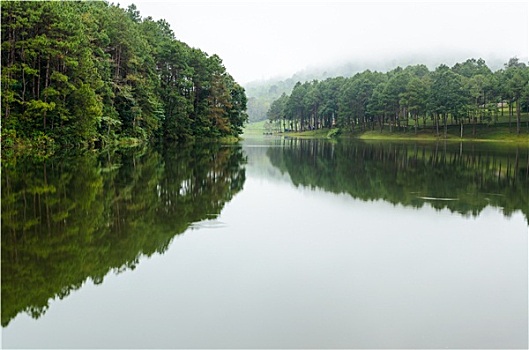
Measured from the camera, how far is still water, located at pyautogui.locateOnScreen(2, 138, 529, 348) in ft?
19.6

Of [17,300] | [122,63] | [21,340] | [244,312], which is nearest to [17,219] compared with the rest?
[17,300]

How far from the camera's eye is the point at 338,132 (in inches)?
4198

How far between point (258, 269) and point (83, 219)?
5271mm

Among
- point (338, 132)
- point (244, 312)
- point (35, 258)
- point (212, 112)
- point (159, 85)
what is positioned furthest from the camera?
point (338, 132)

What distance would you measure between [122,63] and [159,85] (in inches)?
389

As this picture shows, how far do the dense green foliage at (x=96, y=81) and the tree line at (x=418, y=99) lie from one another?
33.2 meters

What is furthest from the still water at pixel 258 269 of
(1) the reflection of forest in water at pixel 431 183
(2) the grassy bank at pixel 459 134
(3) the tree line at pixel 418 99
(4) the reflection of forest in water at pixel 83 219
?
(3) the tree line at pixel 418 99

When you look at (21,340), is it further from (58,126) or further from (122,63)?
(122,63)

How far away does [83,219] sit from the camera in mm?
11688

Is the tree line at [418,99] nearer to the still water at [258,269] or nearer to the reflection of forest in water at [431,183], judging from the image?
the reflection of forest in water at [431,183]

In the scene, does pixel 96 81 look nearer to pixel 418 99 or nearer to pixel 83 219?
pixel 83 219

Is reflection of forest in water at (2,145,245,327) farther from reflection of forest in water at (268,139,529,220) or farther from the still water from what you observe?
reflection of forest in water at (268,139,529,220)

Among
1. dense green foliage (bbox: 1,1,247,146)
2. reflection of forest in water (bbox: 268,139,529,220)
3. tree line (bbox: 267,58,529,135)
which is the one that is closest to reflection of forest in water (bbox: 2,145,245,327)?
reflection of forest in water (bbox: 268,139,529,220)

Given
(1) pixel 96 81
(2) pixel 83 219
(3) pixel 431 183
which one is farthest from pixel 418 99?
(2) pixel 83 219
